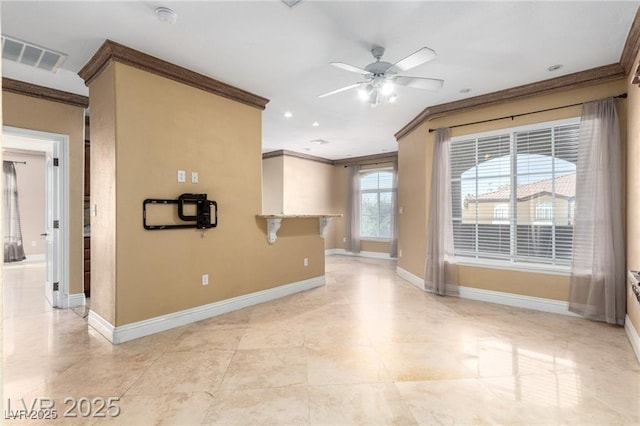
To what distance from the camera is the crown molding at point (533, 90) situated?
141 inches

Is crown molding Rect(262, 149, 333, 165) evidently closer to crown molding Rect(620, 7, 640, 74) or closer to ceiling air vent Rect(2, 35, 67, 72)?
ceiling air vent Rect(2, 35, 67, 72)

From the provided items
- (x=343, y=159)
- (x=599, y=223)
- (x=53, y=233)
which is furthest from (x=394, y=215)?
(x=53, y=233)

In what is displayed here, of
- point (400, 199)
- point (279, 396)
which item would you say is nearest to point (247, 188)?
point (279, 396)

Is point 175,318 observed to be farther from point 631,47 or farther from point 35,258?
point 35,258

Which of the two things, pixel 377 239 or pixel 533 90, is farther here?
pixel 377 239

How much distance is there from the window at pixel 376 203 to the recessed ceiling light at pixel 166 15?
6.39 m

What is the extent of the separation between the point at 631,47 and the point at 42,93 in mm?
6353

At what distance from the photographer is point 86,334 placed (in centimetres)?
330

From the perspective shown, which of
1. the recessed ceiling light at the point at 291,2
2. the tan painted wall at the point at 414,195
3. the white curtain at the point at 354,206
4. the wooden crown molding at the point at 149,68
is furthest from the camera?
the white curtain at the point at 354,206

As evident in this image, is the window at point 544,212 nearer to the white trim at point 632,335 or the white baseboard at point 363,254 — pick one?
the white trim at point 632,335

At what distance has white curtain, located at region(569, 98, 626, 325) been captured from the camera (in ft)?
11.5

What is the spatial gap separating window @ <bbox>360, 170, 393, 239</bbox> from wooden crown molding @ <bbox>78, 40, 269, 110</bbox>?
507 cm

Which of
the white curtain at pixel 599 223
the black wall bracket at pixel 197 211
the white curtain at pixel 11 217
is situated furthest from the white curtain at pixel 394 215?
the white curtain at pixel 11 217

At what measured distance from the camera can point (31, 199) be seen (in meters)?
7.85
